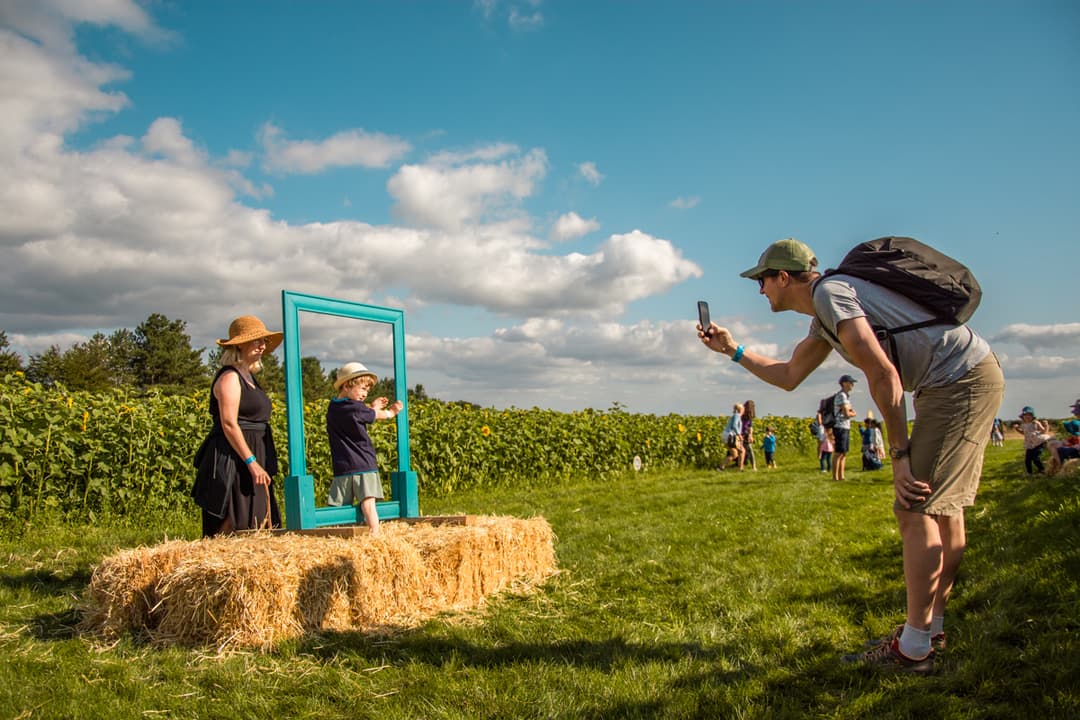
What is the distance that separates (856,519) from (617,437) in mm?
10687

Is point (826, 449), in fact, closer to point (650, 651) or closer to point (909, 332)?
point (650, 651)

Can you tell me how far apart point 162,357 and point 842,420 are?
5724 centimetres

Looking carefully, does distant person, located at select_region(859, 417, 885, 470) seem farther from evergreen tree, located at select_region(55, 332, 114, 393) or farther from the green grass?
evergreen tree, located at select_region(55, 332, 114, 393)

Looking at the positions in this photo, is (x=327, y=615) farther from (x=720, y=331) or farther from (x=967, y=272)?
(x=967, y=272)

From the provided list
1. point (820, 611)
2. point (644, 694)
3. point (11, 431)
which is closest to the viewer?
point (644, 694)

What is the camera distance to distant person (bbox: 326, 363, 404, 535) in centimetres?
592

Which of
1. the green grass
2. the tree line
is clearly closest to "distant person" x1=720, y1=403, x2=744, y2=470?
the green grass

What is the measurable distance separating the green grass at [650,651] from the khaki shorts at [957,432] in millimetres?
804

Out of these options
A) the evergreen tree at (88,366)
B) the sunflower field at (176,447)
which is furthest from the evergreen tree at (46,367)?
the sunflower field at (176,447)

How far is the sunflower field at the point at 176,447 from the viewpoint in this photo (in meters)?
8.82

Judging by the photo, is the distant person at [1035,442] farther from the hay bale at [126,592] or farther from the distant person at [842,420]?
the hay bale at [126,592]

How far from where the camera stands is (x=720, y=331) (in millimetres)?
3887

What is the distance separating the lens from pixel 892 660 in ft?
11.3

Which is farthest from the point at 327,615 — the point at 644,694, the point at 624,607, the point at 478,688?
the point at 644,694
